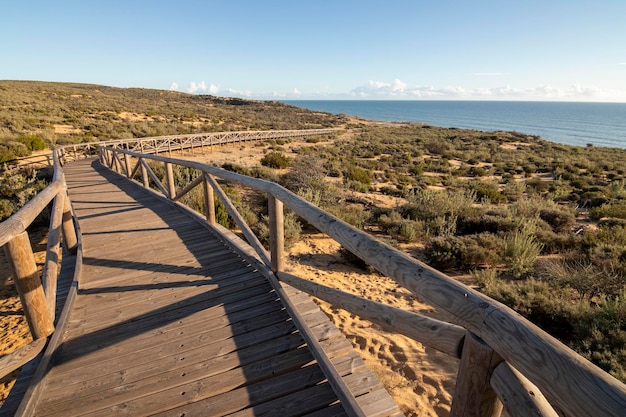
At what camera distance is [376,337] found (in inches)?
168

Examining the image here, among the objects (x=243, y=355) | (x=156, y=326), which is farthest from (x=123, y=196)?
(x=243, y=355)

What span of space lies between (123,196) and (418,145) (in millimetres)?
27627

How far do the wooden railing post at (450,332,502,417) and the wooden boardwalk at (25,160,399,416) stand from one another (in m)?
0.93

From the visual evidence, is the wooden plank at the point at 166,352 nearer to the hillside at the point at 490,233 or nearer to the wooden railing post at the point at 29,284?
the wooden railing post at the point at 29,284

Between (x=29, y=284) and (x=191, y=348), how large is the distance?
1.20m

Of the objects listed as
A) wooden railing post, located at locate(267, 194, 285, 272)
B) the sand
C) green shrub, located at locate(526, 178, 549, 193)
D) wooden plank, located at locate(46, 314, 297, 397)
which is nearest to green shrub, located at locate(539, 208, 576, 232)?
the sand

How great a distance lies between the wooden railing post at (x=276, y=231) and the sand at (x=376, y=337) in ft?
5.50

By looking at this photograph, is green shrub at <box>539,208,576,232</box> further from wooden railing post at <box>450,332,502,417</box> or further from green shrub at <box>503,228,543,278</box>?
wooden railing post at <box>450,332,502,417</box>

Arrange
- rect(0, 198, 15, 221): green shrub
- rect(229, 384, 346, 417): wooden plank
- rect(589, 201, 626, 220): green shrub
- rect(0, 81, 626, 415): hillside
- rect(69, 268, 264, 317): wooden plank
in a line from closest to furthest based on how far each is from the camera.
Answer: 1. rect(229, 384, 346, 417): wooden plank
2. rect(69, 268, 264, 317): wooden plank
3. rect(0, 81, 626, 415): hillside
4. rect(0, 198, 15, 221): green shrub
5. rect(589, 201, 626, 220): green shrub

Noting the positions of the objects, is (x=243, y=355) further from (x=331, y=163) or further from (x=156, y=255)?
(x=331, y=163)

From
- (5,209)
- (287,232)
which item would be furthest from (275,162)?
(5,209)

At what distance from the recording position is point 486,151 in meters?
27.0

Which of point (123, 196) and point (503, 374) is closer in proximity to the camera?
point (503, 374)

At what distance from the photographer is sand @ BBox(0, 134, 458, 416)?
3.38m
